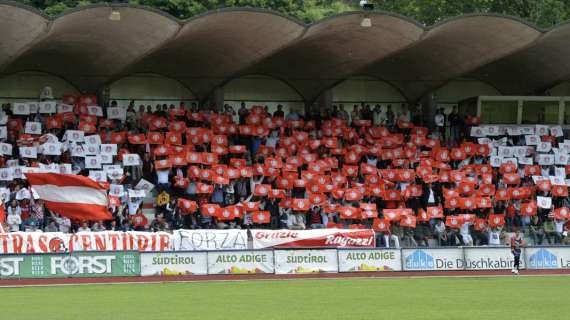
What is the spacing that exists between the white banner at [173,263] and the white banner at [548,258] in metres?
10.0

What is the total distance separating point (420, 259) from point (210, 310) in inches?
Result: 545

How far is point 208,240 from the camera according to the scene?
34.1 m

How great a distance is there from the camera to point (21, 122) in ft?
127

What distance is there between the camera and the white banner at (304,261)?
33062mm

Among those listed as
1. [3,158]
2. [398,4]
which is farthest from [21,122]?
[398,4]

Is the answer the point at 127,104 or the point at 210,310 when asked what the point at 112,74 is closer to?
the point at 127,104

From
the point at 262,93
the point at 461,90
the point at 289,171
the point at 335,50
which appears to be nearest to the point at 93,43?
the point at 289,171

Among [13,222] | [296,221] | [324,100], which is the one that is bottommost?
[296,221]

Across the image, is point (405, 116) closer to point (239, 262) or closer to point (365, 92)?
point (365, 92)

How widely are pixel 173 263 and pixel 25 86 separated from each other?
1256 centimetres

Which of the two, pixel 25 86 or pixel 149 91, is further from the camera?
pixel 149 91

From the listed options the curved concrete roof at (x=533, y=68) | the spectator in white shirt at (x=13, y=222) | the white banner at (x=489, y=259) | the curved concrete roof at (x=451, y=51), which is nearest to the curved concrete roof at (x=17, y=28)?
the spectator in white shirt at (x=13, y=222)

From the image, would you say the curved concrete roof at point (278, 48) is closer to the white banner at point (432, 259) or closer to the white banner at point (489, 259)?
the white banner at point (432, 259)

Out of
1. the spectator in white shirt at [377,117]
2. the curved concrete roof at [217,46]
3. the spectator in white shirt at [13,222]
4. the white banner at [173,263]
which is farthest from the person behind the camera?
the spectator in white shirt at [377,117]
